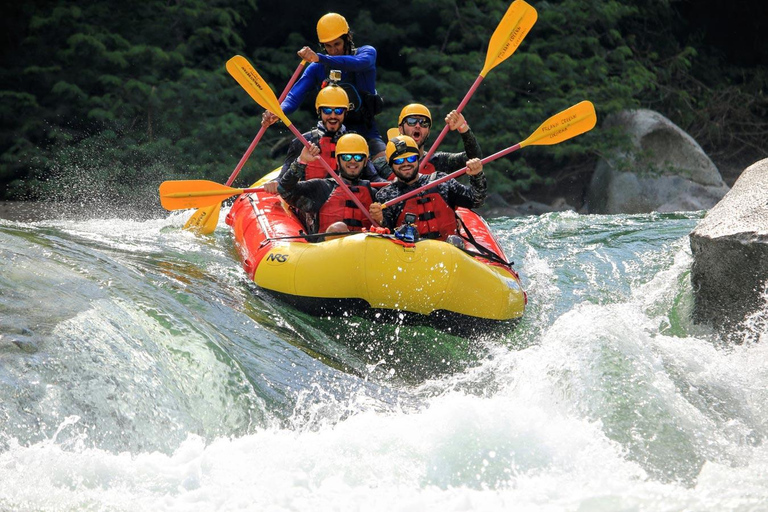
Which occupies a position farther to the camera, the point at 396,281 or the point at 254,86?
the point at 254,86

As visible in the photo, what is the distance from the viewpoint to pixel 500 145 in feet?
36.6

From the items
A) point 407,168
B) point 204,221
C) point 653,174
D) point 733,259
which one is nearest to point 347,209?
Result: point 407,168

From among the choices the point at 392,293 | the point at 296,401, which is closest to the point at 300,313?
the point at 392,293

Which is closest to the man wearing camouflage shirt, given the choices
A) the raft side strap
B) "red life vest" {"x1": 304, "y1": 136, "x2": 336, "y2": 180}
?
the raft side strap

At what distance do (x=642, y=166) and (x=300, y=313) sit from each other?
757 centimetres

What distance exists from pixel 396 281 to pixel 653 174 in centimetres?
757

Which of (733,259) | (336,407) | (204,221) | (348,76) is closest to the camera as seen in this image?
(336,407)

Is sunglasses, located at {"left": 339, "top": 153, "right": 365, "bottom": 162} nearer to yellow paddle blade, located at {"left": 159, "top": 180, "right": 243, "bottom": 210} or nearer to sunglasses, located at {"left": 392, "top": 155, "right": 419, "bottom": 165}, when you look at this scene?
sunglasses, located at {"left": 392, "top": 155, "right": 419, "bottom": 165}

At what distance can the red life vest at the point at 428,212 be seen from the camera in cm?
527

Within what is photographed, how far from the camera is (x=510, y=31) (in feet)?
20.5

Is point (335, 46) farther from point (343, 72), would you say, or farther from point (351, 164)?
point (351, 164)

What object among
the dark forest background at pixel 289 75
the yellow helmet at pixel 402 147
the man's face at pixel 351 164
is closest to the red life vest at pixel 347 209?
the man's face at pixel 351 164

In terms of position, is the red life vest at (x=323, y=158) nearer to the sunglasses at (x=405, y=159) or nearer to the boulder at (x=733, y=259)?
the sunglasses at (x=405, y=159)

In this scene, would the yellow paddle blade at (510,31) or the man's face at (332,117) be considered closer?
the man's face at (332,117)
